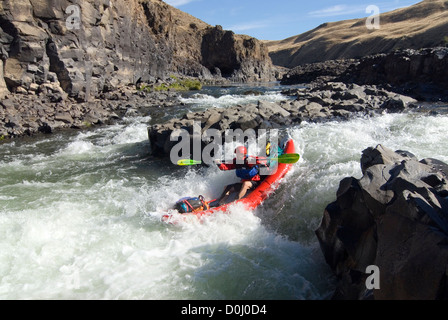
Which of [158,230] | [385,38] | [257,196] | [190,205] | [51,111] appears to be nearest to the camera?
→ [158,230]

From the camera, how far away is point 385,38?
7188cm

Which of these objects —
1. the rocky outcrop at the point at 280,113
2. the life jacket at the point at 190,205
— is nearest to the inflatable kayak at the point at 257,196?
the life jacket at the point at 190,205

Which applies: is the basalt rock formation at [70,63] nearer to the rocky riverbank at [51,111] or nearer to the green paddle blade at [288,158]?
the rocky riverbank at [51,111]

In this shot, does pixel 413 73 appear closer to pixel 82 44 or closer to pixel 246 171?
pixel 246 171

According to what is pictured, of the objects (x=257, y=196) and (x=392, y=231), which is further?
(x=257, y=196)

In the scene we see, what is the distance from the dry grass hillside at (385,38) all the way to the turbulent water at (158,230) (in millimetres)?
53629

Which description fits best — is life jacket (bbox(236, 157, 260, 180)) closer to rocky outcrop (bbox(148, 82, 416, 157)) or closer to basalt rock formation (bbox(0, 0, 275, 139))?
rocky outcrop (bbox(148, 82, 416, 157))

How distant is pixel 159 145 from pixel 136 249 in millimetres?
5256

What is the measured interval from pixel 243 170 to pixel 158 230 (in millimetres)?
2063

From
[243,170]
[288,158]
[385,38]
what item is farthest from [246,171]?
[385,38]

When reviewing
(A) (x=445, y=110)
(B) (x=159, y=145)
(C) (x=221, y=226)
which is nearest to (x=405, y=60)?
(A) (x=445, y=110)

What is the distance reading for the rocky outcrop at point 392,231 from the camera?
2.58 meters

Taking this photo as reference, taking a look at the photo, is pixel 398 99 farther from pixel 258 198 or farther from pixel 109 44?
pixel 109 44

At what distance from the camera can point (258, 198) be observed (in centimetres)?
605
